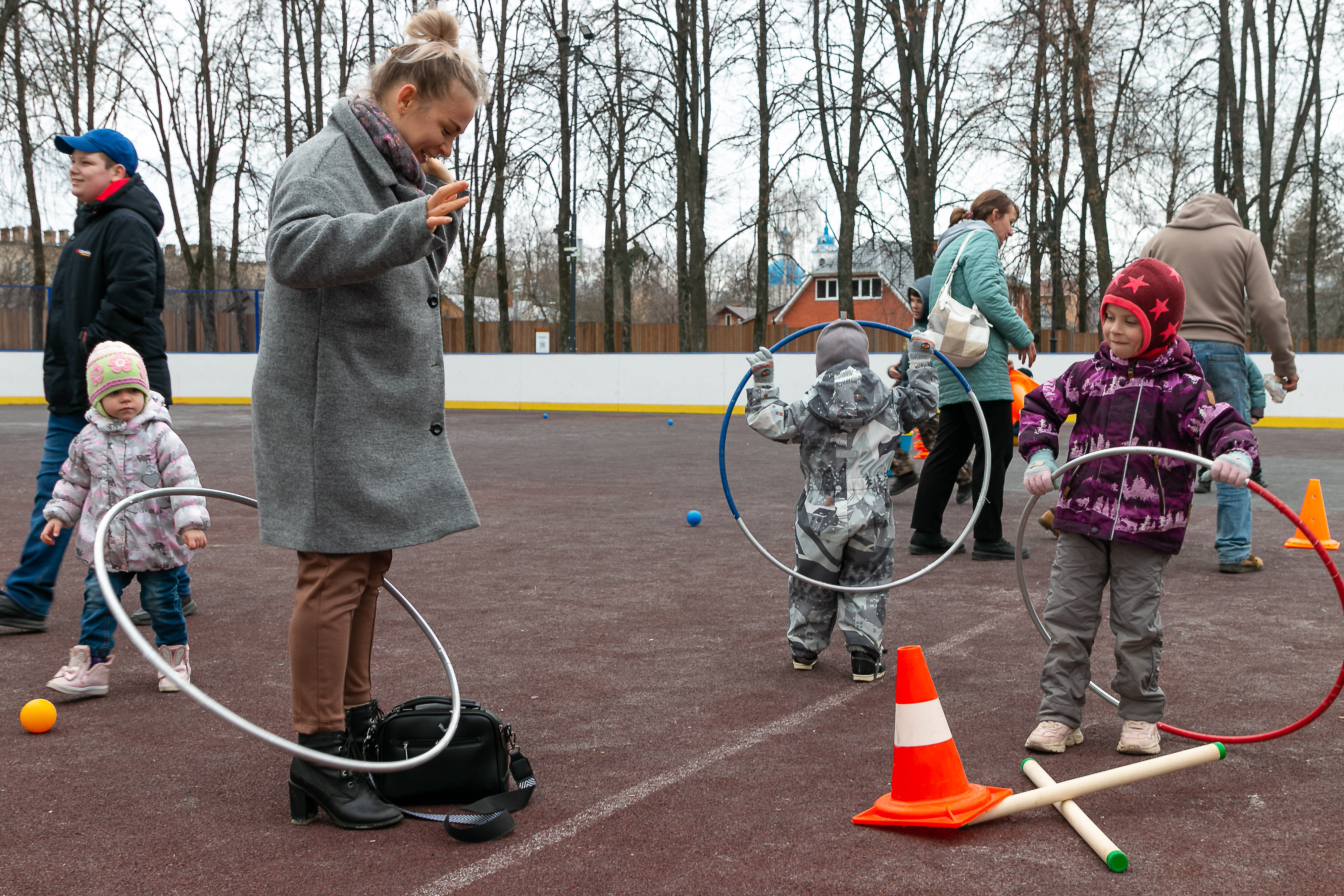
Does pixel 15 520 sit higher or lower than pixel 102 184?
lower

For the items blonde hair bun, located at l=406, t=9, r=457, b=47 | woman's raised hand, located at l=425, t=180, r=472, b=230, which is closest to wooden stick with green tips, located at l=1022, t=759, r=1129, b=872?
woman's raised hand, located at l=425, t=180, r=472, b=230

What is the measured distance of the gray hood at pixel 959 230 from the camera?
7121 millimetres

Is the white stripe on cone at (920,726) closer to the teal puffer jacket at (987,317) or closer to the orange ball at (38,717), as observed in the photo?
the orange ball at (38,717)

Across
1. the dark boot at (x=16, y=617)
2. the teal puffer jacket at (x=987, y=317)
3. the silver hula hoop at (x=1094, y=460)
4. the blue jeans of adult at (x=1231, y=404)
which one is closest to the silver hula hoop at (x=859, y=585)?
the silver hula hoop at (x=1094, y=460)

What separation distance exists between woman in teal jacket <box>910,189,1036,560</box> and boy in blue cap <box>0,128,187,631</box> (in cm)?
425

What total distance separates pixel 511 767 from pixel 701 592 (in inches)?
115

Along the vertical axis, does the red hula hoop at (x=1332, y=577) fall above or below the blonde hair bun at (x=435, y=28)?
below

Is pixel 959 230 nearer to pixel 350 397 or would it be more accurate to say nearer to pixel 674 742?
pixel 674 742

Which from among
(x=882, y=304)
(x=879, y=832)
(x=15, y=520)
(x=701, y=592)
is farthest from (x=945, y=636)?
(x=882, y=304)

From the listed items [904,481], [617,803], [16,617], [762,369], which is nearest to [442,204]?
[617,803]

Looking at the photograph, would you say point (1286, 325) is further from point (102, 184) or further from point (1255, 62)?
point (1255, 62)

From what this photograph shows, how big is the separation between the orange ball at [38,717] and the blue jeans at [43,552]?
1394 millimetres

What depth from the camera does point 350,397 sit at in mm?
3090

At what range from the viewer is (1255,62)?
3106cm
